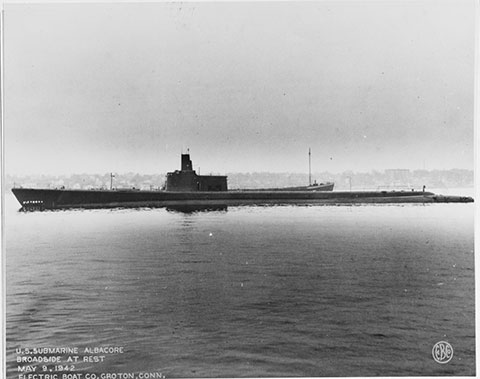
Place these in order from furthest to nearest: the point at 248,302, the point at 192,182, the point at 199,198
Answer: the point at 199,198, the point at 192,182, the point at 248,302

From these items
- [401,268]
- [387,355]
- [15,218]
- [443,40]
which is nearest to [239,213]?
[15,218]

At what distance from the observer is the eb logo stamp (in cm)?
896

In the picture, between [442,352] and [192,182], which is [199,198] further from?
[442,352]

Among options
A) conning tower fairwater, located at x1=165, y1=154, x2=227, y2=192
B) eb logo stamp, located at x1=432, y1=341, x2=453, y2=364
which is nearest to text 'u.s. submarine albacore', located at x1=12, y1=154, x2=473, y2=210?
conning tower fairwater, located at x1=165, y1=154, x2=227, y2=192

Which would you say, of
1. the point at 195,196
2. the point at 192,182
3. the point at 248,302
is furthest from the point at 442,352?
the point at 195,196

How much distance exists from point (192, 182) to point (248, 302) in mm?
18551

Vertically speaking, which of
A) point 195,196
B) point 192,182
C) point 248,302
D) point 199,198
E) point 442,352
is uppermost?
point 192,182

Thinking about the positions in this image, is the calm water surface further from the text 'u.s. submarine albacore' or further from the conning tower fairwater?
the conning tower fairwater

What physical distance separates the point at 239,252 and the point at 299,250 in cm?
198

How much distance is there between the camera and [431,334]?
29.9 ft

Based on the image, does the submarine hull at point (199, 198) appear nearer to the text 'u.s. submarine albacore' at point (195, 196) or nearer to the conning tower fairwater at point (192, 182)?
the text 'u.s. submarine albacore' at point (195, 196)

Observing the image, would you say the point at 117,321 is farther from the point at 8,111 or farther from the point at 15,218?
the point at 15,218

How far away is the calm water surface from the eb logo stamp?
127 millimetres

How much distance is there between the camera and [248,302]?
10148 mm
